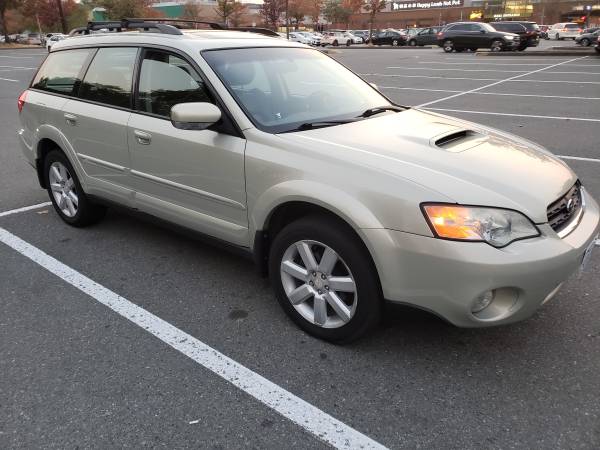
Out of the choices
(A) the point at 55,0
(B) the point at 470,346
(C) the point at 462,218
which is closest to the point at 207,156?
(C) the point at 462,218

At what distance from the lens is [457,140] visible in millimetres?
3152

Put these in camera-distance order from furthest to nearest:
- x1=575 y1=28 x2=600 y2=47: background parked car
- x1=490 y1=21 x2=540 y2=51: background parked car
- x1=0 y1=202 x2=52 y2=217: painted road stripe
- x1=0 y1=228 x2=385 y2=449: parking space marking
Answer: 1. x1=575 y1=28 x2=600 y2=47: background parked car
2. x1=490 y1=21 x2=540 y2=51: background parked car
3. x1=0 y1=202 x2=52 y2=217: painted road stripe
4. x1=0 y1=228 x2=385 y2=449: parking space marking

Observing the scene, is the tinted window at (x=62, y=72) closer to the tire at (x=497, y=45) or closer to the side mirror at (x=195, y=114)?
the side mirror at (x=195, y=114)

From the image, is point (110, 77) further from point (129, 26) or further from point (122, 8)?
point (122, 8)

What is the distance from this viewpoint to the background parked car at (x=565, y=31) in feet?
143

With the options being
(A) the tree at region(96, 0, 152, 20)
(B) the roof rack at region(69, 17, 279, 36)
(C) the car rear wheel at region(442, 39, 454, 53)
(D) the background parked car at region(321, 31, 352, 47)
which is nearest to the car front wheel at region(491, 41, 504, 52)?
(C) the car rear wheel at region(442, 39, 454, 53)

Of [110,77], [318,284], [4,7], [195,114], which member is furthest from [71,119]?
[4,7]

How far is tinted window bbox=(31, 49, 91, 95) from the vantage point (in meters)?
4.38

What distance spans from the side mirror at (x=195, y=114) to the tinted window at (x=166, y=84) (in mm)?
244

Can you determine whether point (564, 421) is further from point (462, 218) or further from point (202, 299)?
point (202, 299)

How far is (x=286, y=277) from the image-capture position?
3049mm

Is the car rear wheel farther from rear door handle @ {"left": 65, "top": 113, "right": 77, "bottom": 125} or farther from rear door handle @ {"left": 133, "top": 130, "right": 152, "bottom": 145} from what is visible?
rear door handle @ {"left": 133, "top": 130, "right": 152, "bottom": 145}

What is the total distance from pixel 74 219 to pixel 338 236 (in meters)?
2.98

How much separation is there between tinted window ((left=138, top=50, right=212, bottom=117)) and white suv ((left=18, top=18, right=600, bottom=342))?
0.01 metres
